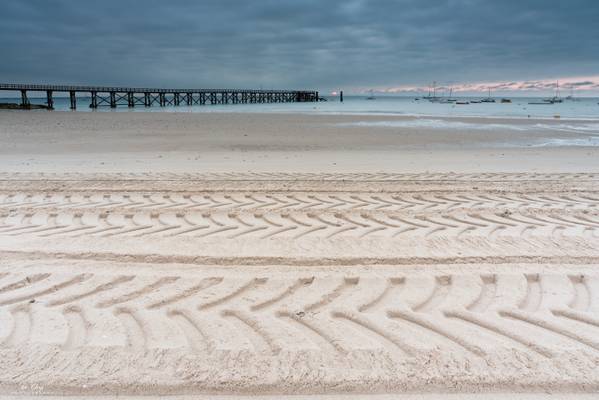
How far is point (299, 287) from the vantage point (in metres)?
3.17

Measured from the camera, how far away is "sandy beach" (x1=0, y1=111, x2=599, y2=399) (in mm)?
2209

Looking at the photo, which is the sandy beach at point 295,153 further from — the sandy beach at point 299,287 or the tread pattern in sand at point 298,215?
the tread pattern in sand at point 298,215

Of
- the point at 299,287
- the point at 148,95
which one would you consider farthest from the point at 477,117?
the point at 148,95

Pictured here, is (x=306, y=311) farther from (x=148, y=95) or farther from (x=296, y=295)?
(x=148, y=95)

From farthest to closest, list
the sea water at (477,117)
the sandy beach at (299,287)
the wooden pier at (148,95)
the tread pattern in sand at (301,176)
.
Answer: the wooden pier at (148,95) → the sea water at (477,117) → the tread pattern in sand at (301,176) → the sandy beach at (299,287)

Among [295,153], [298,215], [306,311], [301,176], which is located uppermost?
[295,153]

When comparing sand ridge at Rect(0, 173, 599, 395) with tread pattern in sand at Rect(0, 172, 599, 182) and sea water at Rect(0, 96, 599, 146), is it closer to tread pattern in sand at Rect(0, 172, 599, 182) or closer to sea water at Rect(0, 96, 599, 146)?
tread pattern in sand at Rect(0, 172, 599, 182)

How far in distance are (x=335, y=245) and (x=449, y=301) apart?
4.21 feet

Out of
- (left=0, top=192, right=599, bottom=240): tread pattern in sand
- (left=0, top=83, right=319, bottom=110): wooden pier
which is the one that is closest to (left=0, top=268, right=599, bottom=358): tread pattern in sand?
(left=0, top=192, right=599, bottom=240): tread pattern in sand

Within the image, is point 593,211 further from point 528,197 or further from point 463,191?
point 463,191

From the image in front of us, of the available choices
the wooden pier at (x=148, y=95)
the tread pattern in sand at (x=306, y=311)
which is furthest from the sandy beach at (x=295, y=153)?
the wooden pier at (x=148, y=95)

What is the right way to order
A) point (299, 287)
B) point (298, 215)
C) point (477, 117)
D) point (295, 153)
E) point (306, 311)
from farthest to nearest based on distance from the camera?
point (477, 117), point (295, 153), point (298, 215), point (299, 287), point (306, 311)

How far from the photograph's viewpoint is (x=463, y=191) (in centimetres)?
611

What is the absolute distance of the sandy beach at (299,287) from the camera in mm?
2209
